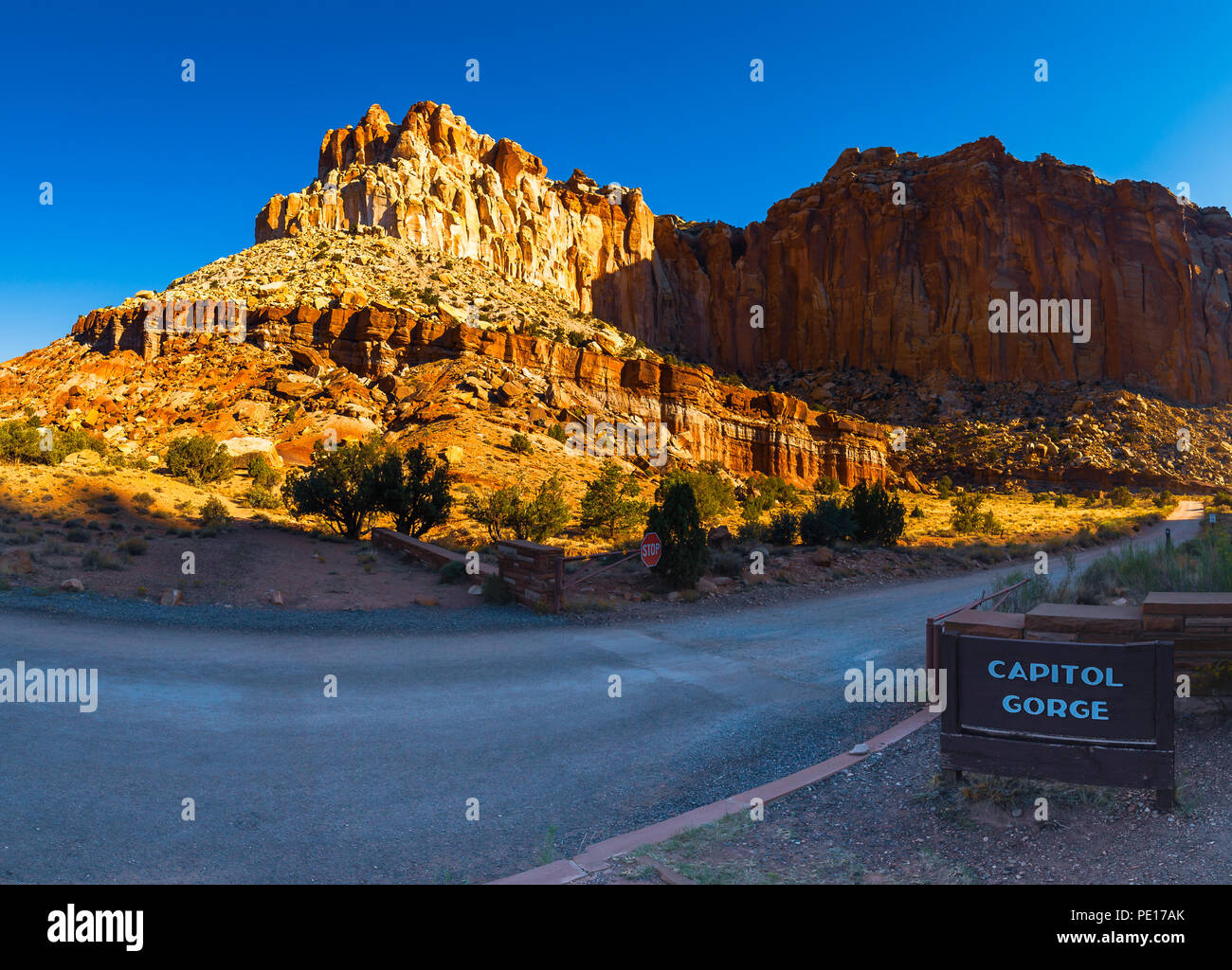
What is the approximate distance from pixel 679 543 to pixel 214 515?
13894mm

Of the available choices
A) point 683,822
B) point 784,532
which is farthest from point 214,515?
point 683,822

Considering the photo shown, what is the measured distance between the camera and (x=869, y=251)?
87062 millimetres

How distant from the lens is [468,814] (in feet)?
16.3

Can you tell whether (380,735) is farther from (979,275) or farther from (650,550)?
(979,275)

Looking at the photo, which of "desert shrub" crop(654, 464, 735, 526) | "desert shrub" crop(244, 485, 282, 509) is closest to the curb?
"desert shrub" crop(654, 464, 735, 526)

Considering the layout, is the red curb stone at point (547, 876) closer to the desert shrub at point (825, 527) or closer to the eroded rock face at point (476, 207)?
the desert shrub at point (825, 527)

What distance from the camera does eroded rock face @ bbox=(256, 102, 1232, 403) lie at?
73.8m

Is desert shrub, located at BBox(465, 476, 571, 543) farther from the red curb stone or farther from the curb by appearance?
the red curb stone

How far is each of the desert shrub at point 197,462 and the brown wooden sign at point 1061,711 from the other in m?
30.3

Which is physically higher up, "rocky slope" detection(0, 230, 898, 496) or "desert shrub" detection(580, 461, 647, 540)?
"rocky slope" detection(0, 230, 898, 496)

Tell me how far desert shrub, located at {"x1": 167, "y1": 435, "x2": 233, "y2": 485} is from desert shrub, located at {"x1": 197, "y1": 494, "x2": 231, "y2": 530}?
8.50 metres

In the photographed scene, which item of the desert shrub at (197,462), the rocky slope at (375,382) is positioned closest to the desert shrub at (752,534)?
the rocky slope at (375,382)

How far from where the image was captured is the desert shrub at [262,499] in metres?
25.5

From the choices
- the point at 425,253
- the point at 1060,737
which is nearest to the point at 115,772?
the point at 1060,737
